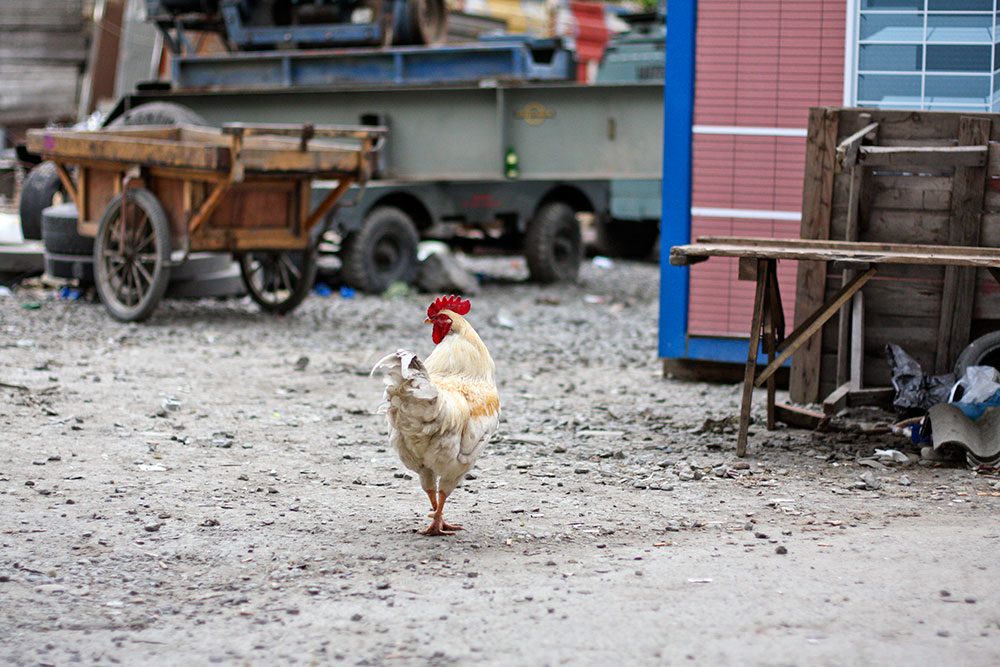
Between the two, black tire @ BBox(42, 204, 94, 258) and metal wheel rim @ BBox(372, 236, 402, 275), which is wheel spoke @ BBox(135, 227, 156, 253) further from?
metal wheel rim @ BBox(372, 236, 402, 275)

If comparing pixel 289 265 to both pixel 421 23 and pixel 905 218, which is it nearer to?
pixel 421 23

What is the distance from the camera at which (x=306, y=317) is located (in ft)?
37.4

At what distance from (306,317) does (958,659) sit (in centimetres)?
871

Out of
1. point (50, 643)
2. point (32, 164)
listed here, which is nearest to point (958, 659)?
point (50, 643)

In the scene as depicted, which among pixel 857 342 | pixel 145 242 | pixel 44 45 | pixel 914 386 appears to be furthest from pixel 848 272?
→ pixel 44 45

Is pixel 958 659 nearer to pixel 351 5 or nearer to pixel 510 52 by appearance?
pixel 510 52

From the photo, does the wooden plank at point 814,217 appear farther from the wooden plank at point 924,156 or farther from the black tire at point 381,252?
the black tire at point 381,252

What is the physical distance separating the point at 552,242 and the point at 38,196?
5.92 m

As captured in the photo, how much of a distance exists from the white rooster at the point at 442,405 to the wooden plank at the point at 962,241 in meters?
3.14

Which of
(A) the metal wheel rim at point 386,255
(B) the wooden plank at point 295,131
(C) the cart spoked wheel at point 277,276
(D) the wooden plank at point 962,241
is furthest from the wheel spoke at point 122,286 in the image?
(D) the wooden plank at point 962,241

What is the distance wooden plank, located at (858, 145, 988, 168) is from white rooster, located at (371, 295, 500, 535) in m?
2.66

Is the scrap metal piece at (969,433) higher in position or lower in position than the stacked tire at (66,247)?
lower

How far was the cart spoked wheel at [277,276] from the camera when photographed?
11.1m

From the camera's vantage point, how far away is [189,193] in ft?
32.6
